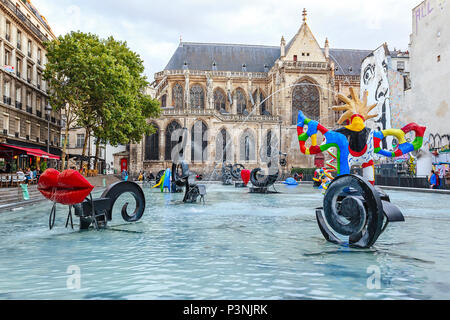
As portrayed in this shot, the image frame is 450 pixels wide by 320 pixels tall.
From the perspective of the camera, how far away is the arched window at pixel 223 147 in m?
45.2

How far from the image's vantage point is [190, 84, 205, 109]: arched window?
171 feet

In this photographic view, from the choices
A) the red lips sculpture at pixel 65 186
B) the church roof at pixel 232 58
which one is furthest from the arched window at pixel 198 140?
the red lips sculpture at pixel 65 186

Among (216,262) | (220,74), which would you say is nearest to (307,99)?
(220,74)

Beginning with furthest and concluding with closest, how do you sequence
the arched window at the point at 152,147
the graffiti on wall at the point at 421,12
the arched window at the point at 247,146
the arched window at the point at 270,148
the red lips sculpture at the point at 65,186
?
1. the arched window at the point at 270,148
2. the arched window at the point at 247,146
3. the arched window at the point at 152,147
4. the graffiti on wall at the point at 421,12
5. the red lips sculpture at the point at 65,186

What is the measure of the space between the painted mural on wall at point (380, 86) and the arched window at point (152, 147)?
23.5 meters

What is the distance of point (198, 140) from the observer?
4441 cm

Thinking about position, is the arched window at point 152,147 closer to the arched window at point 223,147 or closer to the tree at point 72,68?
the arched window at point 223,147

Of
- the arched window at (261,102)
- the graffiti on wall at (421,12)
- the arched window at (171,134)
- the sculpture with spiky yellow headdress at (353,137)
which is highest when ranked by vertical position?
the graffiti on wall at (421,12)

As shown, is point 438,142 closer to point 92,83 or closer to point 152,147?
point 92,83

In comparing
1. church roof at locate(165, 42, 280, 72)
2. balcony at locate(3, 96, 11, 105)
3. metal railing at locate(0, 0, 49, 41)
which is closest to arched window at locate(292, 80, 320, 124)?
church roof at locate(165, 42, 280, 72)

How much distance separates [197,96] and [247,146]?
11025 millimetres

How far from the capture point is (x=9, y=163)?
25938 millimetres

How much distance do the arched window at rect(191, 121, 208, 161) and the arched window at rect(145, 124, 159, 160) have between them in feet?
13.9
